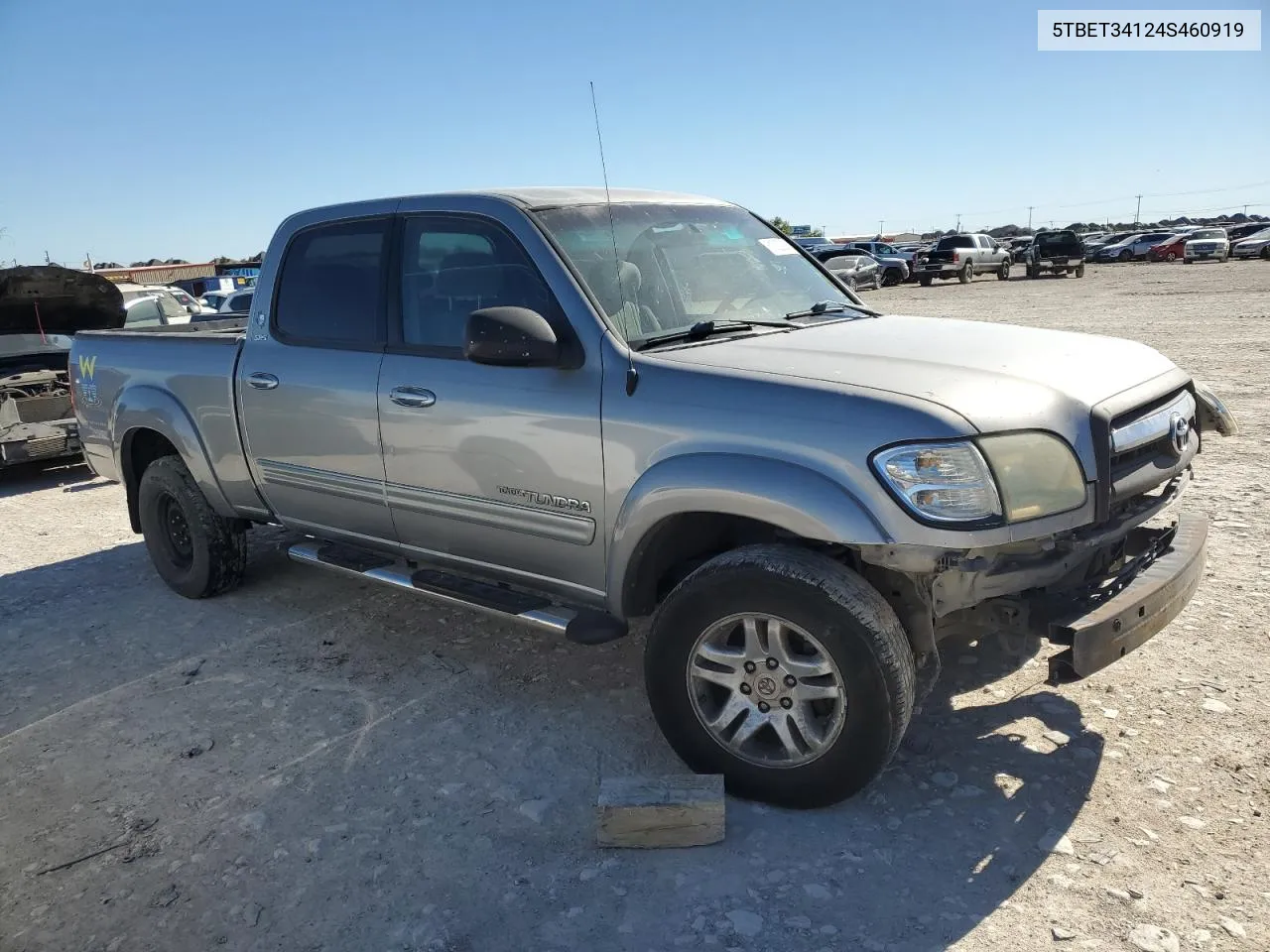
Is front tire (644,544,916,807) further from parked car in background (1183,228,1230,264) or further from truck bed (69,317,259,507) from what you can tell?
parked car in background (1183,228,1230,264)

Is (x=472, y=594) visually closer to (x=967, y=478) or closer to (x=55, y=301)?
(x=967, y=478)

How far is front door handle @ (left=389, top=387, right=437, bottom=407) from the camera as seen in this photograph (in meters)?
3.92

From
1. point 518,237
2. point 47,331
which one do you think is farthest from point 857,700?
point 47,331

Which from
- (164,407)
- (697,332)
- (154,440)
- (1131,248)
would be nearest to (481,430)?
(697,332)

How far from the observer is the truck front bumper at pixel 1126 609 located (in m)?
2.82

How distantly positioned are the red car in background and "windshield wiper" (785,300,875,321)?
44.1m

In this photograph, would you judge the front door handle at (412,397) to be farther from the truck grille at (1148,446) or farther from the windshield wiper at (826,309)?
the truck grille at (1148,446)

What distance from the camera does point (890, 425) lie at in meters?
2.80

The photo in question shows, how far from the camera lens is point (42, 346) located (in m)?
9.32

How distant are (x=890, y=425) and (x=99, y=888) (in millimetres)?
2701

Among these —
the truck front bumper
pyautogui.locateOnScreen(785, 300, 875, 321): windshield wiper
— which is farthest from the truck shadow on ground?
pyautogui.locateOnScreen(785, 300, 875, 321): windshield wiper

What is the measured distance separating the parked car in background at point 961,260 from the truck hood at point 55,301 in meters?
30.7

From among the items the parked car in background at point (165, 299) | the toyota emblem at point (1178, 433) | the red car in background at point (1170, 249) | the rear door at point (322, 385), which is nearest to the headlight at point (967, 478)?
the toyota emblem at point (1178, 433)

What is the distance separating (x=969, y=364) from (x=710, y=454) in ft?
2.90
